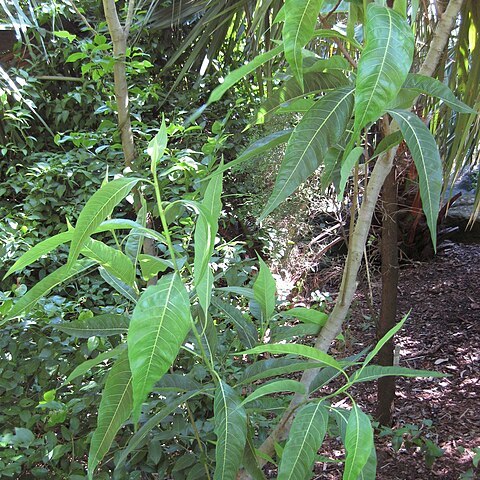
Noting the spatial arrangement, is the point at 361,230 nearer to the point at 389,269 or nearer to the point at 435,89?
the point at 435,89

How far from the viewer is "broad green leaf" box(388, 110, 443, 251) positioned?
62 cm

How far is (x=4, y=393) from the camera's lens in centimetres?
137

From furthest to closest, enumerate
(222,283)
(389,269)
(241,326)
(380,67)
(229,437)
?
1. (222,283)
2. (389,269)
3. (241,326)
4. (229,437)
5. (380,67)

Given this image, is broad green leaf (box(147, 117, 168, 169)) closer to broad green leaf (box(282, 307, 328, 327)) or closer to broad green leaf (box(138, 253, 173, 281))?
broad green leaf (box(138, 253, 173, 281))

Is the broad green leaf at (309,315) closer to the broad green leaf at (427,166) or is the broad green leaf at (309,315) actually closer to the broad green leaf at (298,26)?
the broad green leaf at (427,166)

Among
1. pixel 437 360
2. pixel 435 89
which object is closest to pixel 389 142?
pixel 435 89

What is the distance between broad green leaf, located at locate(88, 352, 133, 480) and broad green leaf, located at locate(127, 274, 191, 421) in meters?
0.20

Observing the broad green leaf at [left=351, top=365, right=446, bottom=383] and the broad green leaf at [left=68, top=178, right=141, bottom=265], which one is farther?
the broad green leaf at [left=351, top=365, right=446, bottom=383]

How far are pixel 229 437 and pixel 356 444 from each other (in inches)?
6.5

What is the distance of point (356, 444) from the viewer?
25.0 inches

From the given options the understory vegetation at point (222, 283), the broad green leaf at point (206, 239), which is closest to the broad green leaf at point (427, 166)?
the understory vegetation at point (222, 283)

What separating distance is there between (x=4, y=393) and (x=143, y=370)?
99 cm

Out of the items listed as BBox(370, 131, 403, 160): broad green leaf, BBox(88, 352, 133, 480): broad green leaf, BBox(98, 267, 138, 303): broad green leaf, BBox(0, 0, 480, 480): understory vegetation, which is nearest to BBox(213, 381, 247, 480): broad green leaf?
BBox(0, 0, 480, 480): understory vegetation

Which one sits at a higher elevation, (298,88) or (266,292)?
(298,88)
